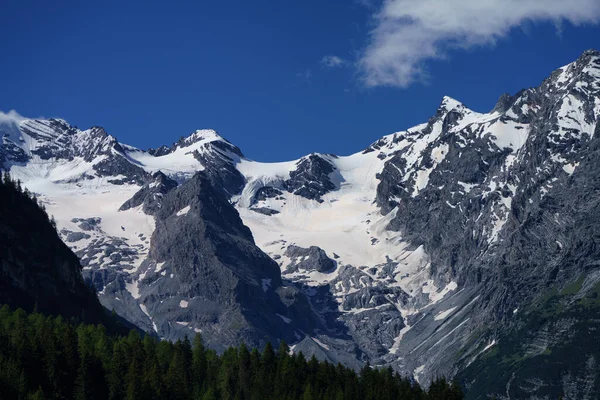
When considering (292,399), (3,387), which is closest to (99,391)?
(3,387)

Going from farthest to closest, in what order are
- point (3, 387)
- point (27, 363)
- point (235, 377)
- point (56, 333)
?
point (235, 377)
point (56, 333)
point (27, 363)
point (3, 387)

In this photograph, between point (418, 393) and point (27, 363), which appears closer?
point (27, 363)

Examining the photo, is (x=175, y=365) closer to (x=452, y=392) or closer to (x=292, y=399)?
(x=292, y=399)

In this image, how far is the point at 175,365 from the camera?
637ft

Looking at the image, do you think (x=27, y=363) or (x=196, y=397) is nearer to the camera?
(x=27, y=363)

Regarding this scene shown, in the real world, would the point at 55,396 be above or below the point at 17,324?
below

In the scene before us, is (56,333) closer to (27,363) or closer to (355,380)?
(27,363)

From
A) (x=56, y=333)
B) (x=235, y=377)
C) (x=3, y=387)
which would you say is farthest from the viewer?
(x=235, y=377)

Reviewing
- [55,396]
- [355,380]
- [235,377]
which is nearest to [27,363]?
[55,396]

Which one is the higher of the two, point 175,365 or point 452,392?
point 175,365

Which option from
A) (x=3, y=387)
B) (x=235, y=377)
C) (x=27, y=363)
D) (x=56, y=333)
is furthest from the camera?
(x=235, y=377)

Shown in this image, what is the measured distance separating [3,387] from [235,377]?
47218 mm

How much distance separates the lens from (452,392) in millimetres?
190750

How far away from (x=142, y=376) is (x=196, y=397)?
12043 millimetres
